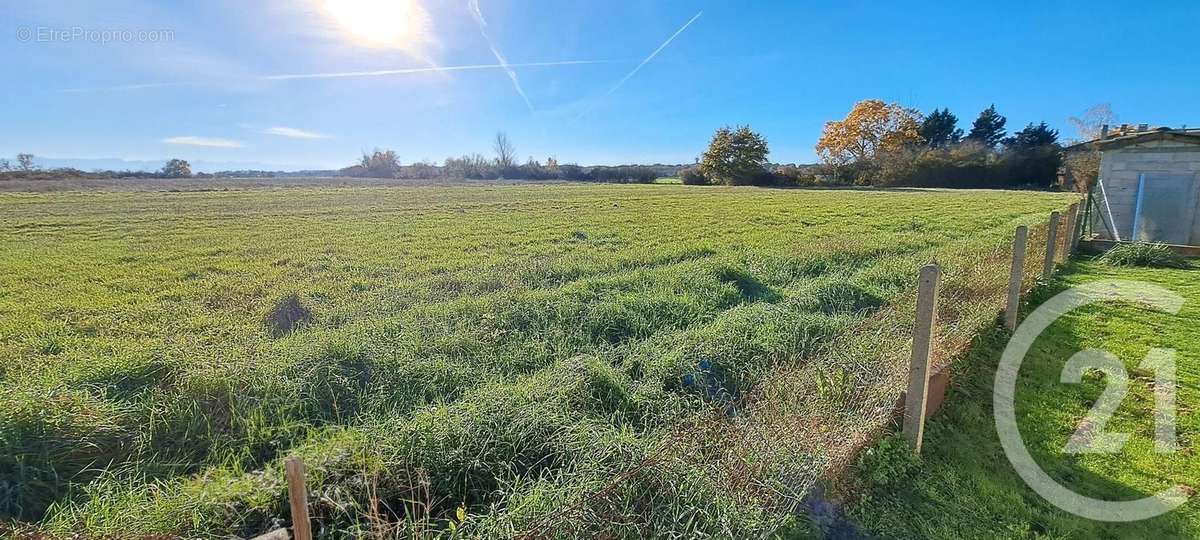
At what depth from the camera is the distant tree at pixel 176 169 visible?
69.6 metres

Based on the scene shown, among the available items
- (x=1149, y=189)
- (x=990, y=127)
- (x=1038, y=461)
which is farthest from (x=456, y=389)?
(x=990, y=127)

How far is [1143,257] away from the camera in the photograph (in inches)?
384

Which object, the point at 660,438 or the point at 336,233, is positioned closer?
the point at 660,438

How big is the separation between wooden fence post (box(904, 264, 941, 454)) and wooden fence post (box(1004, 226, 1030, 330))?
320 cm

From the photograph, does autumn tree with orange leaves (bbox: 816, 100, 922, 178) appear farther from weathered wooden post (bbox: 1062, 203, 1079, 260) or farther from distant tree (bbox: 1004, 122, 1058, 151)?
weathered wooden post (bbox: 1062, 203, 1079, 260)

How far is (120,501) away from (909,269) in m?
9.49

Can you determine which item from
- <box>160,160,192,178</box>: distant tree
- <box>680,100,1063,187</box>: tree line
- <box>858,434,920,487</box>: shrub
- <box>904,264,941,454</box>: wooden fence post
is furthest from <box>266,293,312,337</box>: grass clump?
<box>160,160,192,178</box>: distant tree

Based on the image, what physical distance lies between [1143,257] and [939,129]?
222 feet

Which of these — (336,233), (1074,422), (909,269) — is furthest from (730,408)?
(336,233)

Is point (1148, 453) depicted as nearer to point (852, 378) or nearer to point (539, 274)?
point (852, 378)

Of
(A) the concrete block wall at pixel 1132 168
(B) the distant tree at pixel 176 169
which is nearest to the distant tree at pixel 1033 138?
(A) the concrete block wall at pixel 1132 168

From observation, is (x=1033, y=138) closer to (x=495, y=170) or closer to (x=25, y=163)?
(x=495, y=170)

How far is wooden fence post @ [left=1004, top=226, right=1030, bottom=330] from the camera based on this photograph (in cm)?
543

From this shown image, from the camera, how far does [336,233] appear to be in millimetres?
14438
